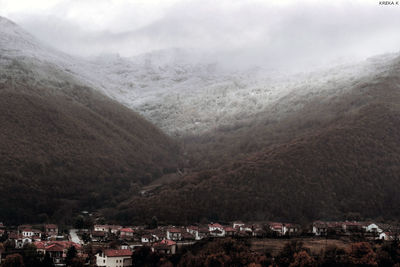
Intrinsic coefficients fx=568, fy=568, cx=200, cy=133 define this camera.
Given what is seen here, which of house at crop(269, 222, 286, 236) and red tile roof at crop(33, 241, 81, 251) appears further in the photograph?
house at crop(269, 222, 286, 236)

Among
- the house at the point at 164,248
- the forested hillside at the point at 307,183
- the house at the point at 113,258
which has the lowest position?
the house at the point at 113,258

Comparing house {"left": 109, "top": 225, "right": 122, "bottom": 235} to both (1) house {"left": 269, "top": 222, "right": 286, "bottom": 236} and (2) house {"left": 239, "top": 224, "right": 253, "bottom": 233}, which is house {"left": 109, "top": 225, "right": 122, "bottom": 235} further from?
(1) house {"left": 269, "top": 222, "right": 286, "bottom": 236}

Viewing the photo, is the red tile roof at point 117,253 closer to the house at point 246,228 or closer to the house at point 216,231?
the house at point 216,231

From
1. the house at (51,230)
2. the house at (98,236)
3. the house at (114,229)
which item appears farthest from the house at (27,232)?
the house at (114,229)

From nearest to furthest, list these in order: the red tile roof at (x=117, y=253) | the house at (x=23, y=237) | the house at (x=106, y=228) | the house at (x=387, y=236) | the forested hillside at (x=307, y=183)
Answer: the red tile roof at (x=117, y=253) < the house at (x=387, y=236) < the house at (x=23, y=237) < the house at (x=106, y=228) < the forested hillside at (x=307, y=183)

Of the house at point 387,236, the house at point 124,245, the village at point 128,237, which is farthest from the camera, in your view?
the house at point 124,245

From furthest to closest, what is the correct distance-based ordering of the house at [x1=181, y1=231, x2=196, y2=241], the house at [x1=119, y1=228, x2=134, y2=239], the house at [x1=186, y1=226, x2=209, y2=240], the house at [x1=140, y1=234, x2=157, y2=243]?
the house at [x1=119, y1=228, x2=134, y2=239] → the house at [x1=186, y1=226, x2=209, y2=240] → the house at [x1=181, y1=231, x2=196, y2=241] → the house at [x1=140, y1=234, x2=157, y2=243]

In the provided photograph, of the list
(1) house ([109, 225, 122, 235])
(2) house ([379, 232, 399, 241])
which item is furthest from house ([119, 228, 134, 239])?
(2) house ([379, 232, 399, 241])

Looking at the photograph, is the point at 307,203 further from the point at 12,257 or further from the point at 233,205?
the point at 12,257

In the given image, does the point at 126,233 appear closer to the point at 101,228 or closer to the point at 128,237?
the point at 128,237
